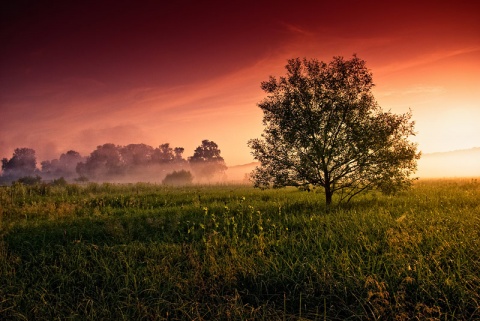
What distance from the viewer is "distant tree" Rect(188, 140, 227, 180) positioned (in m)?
116

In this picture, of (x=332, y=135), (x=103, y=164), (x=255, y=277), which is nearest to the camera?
(x=255, y=277)

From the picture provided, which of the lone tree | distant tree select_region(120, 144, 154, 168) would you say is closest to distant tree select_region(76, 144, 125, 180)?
distant tree select_region(120, 144, 154, 168)

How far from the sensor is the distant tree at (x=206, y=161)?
4582 inches

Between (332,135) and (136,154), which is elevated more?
(136,154)

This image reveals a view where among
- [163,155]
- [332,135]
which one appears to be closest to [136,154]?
[163,155]

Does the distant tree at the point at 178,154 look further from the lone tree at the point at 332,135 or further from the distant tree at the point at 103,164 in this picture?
the lone tree at the point at 332,135

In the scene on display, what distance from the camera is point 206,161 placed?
118 metres

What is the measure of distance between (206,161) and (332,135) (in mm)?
106600

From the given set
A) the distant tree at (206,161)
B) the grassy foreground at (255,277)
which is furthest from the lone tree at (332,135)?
the distant tree at (206,161)

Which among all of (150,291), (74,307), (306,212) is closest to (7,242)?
(74,307)

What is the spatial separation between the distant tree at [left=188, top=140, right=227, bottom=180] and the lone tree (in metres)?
103

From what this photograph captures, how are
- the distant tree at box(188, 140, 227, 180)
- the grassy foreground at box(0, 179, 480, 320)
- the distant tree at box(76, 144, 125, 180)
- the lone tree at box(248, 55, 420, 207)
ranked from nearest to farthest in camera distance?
the grassy foreground at box(0, 179, 480, 320) < the lone tree at box(248, 55, 420, 207) < the distant tree at box(188, 140, 227, 180) < the distant tree at box(76, 144, 125, 180)

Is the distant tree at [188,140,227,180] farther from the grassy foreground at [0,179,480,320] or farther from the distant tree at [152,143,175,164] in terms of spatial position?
the grassy foreground at [0,179,480,320]

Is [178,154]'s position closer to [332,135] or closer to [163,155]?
[163,155]
